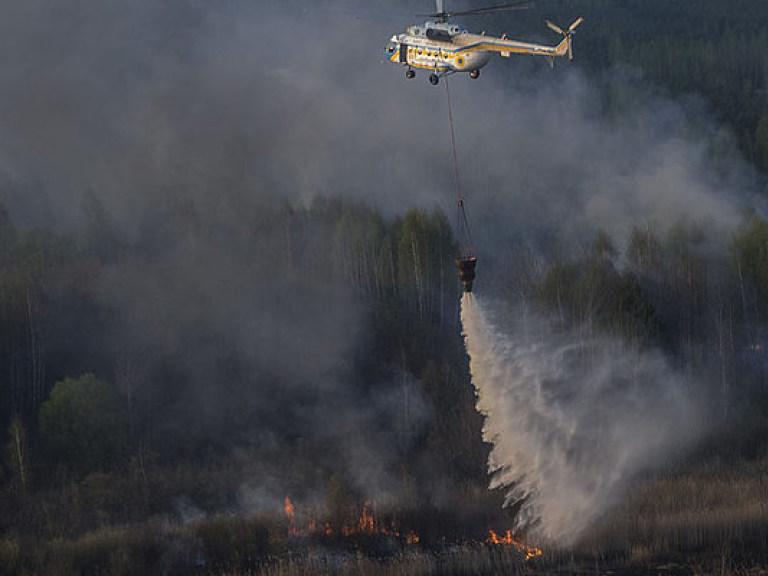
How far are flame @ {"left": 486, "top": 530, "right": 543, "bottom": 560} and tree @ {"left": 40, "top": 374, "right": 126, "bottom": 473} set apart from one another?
2646cm

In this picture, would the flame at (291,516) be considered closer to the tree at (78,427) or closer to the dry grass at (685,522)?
the tree at (78,427)

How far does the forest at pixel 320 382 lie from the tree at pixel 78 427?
0.52ft

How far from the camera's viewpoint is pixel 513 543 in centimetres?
5653

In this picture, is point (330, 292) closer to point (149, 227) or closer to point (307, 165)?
point (149, 227)

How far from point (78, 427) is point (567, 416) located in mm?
31283

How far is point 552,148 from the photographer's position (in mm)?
144750

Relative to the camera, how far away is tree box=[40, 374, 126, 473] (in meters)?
69.9

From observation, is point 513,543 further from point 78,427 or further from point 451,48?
point 78,427

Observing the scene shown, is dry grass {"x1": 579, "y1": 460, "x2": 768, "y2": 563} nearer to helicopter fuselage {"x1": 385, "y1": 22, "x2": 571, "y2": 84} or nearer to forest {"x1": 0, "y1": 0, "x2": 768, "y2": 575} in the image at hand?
forest {"x1": 0, "y1": 0, "x2": 768, "y2": 575}

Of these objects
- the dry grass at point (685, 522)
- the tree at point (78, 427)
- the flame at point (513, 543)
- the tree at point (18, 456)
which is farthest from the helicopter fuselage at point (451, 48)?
the tree at point (18, 456)

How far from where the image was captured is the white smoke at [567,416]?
57844 mm

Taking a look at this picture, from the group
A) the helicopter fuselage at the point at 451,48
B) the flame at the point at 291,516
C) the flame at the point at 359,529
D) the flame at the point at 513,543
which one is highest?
the helicopter fuselage at the point at 451,48

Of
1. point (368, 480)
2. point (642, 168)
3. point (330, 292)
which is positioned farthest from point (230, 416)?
point (642, 168)

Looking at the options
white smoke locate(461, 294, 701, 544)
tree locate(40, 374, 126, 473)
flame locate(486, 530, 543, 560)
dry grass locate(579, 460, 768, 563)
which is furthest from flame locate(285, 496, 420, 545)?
tree locate(40, 374, 126, 473)
